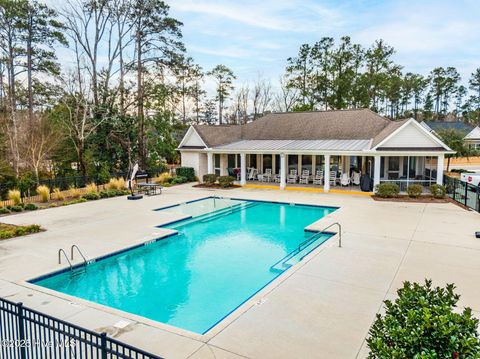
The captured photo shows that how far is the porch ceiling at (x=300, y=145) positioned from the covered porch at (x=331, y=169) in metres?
0.50

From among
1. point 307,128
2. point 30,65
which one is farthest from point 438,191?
point 30,65

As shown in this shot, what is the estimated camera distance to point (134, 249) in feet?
36.2

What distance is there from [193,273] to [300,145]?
1600 centimetres

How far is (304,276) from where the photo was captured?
8234mm

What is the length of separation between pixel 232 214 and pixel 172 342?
11.8 meters

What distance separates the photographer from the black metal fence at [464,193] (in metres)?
15.6

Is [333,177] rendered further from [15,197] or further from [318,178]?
[15,197]

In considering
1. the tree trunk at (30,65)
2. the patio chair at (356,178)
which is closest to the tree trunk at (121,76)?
the tree trunk at (30,65)

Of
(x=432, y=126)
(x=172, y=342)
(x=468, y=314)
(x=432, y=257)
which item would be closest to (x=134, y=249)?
(x=172, y=342)

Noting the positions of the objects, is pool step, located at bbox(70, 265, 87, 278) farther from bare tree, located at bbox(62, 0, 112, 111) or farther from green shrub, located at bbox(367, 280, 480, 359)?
bare tree, located at bbox(62, 0, 112, 111)

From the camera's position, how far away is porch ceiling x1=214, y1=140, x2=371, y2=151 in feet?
71.1

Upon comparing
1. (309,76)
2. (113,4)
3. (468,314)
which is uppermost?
(113,4)

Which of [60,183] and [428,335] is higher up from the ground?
[428,335]

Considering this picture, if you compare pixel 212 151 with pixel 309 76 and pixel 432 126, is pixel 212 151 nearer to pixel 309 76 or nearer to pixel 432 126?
pixel 309 76
